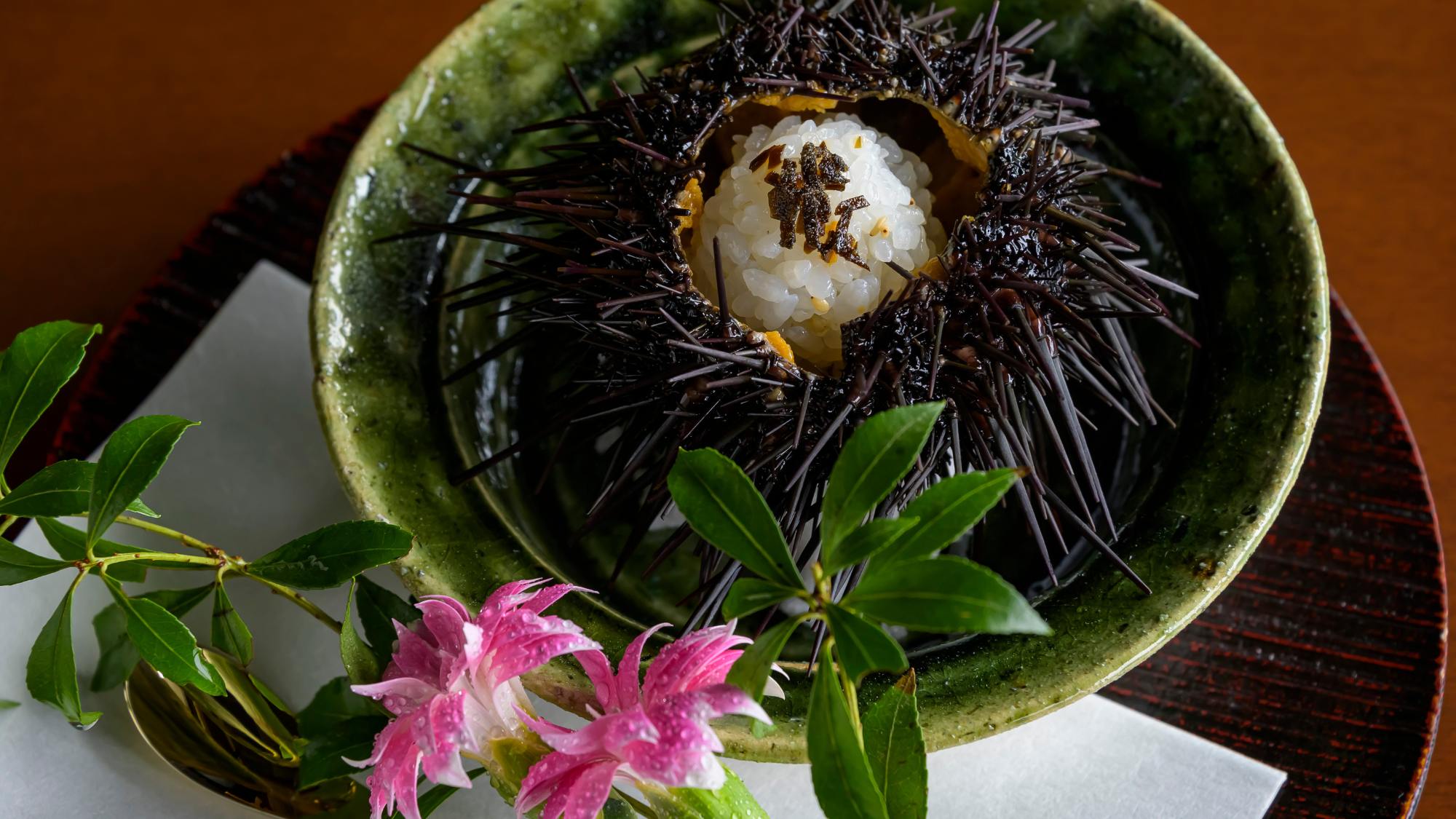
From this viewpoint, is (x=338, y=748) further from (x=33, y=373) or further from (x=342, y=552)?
(x=33, y=373)

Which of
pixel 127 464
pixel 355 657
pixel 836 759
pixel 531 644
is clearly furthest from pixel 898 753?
pixel 127 464

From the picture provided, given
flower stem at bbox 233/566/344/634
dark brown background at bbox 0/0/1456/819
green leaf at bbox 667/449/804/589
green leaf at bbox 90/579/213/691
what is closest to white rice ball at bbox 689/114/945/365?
green leaf at bbox 667/449/804/589

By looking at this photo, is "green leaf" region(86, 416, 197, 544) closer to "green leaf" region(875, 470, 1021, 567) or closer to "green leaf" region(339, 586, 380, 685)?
"green leaf" region(339, 586, 380, 685)

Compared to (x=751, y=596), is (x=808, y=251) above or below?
above

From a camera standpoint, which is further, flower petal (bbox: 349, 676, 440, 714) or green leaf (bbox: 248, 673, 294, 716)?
green leaf (bbox: 248, 673, 294, 716)

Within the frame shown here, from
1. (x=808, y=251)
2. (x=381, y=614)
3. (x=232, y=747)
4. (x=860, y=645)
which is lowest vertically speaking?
(x=232, y=747)

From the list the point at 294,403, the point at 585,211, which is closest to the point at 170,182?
the point at 294,403

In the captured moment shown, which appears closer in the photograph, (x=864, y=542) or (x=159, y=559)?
(x=864, y=542)
